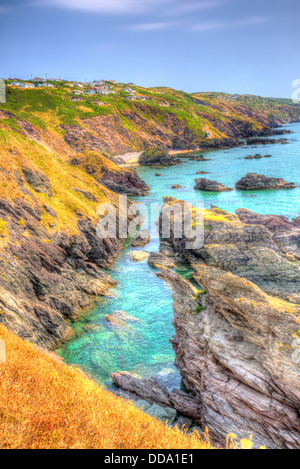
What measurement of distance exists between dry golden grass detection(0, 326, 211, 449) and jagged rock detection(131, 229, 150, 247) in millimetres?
34728

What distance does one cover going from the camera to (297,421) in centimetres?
1115

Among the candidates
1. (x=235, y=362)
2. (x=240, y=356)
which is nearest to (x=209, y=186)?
(x=240, y=356)

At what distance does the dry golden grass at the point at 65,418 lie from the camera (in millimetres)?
6176

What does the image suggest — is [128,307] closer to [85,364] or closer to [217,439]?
[85,364]

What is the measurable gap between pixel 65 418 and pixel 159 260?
100 ft

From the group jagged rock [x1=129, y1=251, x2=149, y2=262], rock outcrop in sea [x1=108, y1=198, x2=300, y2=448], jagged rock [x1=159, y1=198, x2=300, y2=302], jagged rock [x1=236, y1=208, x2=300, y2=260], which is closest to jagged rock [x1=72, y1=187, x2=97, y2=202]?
jagged rock [x1=129, y1=251, x2=149, y2=262]

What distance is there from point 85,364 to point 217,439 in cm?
1090

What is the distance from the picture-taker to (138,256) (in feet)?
129

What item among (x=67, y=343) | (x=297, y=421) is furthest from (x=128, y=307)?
(x=297, y=421)

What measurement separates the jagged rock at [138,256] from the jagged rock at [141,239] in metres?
3.27

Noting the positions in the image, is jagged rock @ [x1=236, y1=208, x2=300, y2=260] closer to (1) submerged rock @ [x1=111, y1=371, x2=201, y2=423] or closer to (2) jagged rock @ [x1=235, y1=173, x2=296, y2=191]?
(1) submerged rock @ [x1=111, y1=371, x2=201, y2=423]

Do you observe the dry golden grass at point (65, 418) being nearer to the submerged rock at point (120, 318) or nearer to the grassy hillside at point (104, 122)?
the submerged rock at point (120, 318)

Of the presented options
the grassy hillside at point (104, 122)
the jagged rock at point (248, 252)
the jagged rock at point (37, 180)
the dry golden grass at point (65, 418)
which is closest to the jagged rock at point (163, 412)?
the dry golden grass at point (65, 418)

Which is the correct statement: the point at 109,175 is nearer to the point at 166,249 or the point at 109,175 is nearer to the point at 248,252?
the point at 166,249
